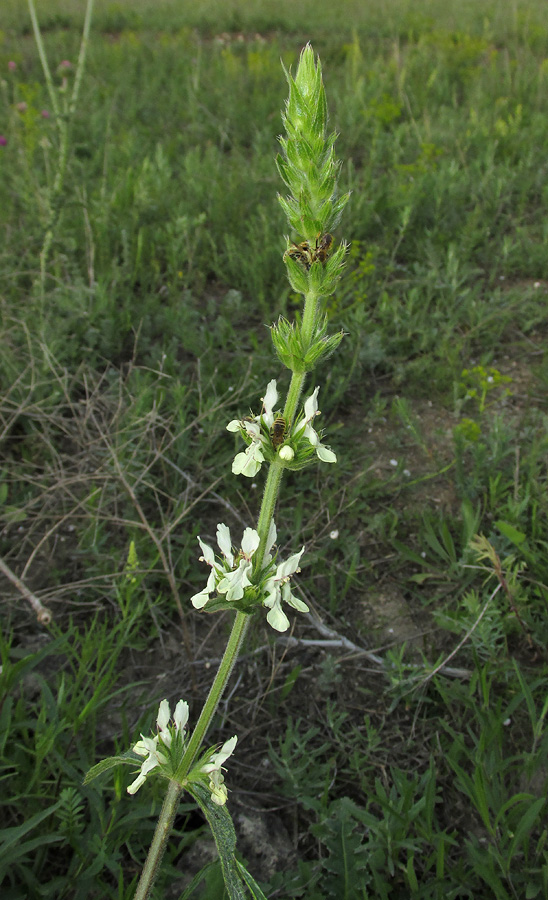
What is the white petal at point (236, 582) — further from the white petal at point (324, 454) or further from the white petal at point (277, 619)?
the white petal at point (324, 454)

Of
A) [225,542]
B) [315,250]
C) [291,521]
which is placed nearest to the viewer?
[315,250]

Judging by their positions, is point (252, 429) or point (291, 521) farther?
point (291, 521)

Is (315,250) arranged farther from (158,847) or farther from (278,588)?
(158,847)

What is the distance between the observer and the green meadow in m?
1.82

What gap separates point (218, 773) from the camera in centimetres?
138

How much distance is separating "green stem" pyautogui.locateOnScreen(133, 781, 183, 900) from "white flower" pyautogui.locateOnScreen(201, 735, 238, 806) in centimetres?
10

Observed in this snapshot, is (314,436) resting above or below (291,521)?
above

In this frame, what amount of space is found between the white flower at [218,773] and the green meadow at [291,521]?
0.37m

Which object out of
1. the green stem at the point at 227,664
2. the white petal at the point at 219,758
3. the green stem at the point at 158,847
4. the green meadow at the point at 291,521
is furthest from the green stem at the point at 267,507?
the green meadow at the point at 291,521

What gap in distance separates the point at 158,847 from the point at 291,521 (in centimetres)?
150

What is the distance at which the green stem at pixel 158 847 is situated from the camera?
140 centimetres

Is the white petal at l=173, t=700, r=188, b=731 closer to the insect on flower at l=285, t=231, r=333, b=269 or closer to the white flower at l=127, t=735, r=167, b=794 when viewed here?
the white flower at l=127, t=735, r=167, b=794

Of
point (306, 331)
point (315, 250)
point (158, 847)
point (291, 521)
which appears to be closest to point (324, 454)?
point (306, 331)

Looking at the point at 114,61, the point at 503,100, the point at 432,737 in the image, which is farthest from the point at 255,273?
the point at 114,61
